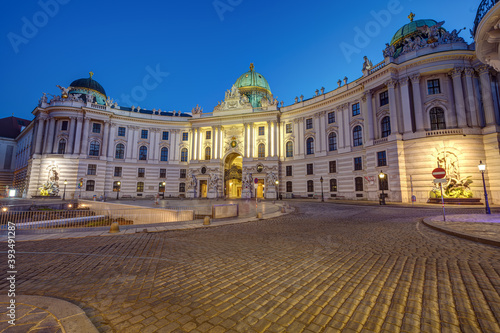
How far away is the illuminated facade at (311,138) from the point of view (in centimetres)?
2283

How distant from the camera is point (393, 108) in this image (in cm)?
2536

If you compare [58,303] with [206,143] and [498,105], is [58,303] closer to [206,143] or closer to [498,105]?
[498,105]

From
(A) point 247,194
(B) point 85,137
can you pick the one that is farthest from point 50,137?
(A) point 247,194

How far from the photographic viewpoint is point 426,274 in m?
3.98

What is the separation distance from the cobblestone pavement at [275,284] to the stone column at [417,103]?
73.6 ft

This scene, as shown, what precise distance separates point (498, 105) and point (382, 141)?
37.5 feet

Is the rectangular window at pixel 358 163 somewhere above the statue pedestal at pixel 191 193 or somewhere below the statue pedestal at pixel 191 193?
above

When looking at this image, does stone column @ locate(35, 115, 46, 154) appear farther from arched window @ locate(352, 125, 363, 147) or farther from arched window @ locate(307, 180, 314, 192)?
arched window @ locate(352, 125, 363, 147)

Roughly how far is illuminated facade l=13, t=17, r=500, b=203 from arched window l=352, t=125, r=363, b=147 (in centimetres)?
15

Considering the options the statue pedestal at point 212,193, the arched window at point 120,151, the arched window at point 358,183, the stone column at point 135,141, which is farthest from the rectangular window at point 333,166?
the arched window at point 120,151

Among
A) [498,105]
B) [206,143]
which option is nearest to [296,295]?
[498,105]

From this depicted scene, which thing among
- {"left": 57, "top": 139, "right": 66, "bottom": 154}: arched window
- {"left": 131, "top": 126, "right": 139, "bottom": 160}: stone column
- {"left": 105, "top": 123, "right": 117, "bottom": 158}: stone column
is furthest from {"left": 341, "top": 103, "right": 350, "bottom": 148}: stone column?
{"left": 57, "top": 139, "right": 66, "bottom": 154}: arched window

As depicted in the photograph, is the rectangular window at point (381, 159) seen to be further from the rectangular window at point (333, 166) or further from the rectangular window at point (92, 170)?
the rectangular window at point (92, 170)

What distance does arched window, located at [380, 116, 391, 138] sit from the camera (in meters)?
26.5
